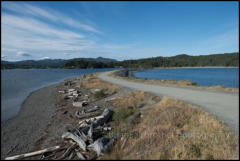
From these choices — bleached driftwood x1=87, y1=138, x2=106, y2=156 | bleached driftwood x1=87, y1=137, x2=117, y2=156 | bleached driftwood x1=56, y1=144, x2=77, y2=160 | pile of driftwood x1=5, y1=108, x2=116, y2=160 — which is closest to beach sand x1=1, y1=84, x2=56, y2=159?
pile of driftwood x1=5, y1=108, x2=116, y2=160

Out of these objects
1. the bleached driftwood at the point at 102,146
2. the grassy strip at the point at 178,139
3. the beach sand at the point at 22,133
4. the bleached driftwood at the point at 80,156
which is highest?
the grassy strip at the point at 178,139

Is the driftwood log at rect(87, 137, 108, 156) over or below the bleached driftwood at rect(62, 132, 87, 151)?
over

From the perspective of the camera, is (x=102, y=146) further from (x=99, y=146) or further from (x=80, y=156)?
(x=80, y=156)

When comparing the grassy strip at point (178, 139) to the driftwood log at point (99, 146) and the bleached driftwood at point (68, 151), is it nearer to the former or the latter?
the driftwood log at point (99, 146)

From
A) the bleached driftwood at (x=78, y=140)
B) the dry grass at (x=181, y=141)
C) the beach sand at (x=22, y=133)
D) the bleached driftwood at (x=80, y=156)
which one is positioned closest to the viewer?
the dry grass at (x=181, y=141)

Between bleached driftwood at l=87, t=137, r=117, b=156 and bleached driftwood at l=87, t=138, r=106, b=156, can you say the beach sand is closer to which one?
bleached driftwood at l=87, t=138, r=106, b=156

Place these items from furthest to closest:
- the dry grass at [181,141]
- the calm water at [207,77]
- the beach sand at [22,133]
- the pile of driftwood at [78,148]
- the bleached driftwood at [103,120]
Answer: the calm water at [207,77] → the bleached driftwood at [103,120] → the beach sand at [22,133] → the pile of driftwood at [78,148] → the dry grass at [181,141]

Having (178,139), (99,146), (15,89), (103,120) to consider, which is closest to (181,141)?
(178,139)

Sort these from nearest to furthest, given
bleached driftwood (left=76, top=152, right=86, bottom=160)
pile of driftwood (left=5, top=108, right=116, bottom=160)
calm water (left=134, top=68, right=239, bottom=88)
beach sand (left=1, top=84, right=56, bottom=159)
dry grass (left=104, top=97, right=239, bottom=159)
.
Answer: dry grass (left=104, top=97, right=239, bottom=159) → bleached driftwood (left=76, top=152, right=86, bottom=160) → pile of driftwood (left=5, top=108, right=116, bottom=160) → beach sand (left=1, top=84, right=56, bottom=159) → calm water (left=134, top=68, right=239, bottom=88)

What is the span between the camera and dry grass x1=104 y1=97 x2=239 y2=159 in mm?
3596

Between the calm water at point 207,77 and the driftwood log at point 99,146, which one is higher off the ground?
the driftwood log at point 99,146

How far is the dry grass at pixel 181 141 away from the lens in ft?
11.8

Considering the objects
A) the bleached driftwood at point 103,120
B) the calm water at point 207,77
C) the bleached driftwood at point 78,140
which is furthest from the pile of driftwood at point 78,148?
the calm water at point 207,77

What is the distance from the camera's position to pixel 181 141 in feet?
13.7
